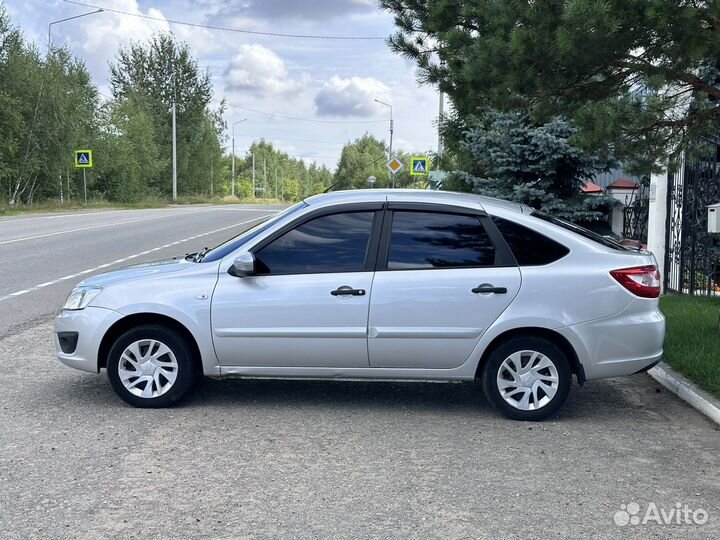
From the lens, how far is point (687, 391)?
20.2 ft

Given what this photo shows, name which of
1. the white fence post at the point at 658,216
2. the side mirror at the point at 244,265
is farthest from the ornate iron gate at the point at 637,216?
the side mirror at the point at 244,265

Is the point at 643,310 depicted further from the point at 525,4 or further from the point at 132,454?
the point at 132,454

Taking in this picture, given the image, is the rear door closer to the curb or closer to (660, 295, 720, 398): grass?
the curb

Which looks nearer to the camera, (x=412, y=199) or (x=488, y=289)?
(x=488, y=289)

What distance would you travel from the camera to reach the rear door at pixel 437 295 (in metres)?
5.50

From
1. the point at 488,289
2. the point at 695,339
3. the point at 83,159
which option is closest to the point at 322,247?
the point at 488,289

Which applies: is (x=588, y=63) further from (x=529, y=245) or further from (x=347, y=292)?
(x=347, y=292)

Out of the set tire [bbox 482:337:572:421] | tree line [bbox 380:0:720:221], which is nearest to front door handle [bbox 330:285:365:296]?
tire [bbox 482:337:572:421]

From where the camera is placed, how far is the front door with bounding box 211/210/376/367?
5.55 meters

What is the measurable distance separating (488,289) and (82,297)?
300 cm

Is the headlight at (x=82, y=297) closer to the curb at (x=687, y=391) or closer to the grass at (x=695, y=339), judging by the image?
the curb at (x=687, y=391)

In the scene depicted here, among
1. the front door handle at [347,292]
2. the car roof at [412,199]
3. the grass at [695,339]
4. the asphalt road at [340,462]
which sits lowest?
the asphalt road at [340,462]

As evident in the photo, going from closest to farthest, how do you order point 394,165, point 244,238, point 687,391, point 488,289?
point 488,289 → point 244,238 → point 687,391 → point 394,165

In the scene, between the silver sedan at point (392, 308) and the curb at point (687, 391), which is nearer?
the silver sedan at point (392, 308)
